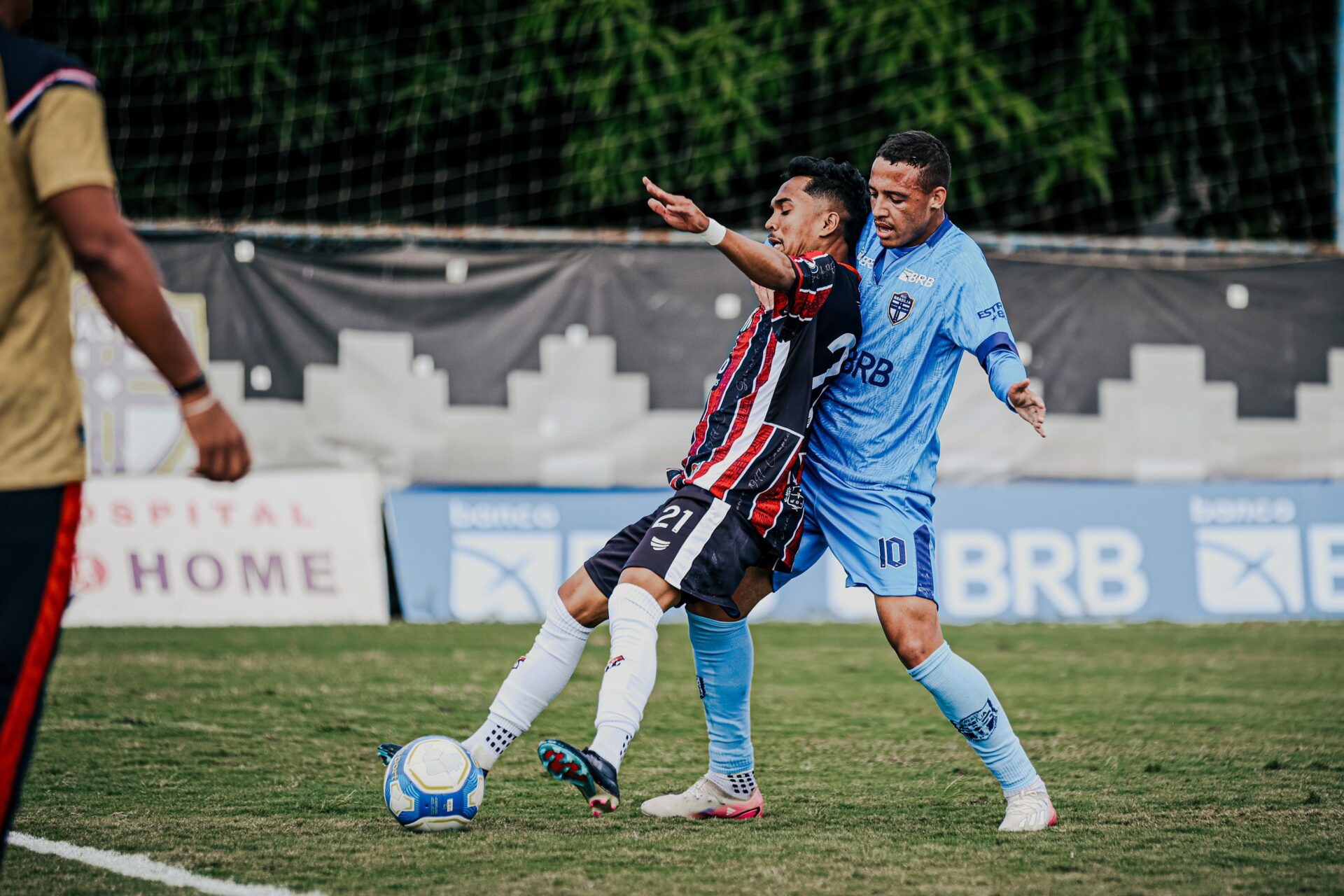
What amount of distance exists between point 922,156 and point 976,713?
1614 millimetres

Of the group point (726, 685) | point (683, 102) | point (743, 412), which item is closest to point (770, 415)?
point (743, 412)

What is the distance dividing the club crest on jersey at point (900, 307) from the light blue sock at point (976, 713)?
958 millimetres

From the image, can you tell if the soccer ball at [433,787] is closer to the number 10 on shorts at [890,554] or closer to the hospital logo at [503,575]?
the number 10 on shorts at [890,554]

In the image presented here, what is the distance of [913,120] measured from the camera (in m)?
13.2

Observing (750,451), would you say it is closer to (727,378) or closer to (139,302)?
(727,378)

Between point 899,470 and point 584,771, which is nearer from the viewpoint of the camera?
point 584,771

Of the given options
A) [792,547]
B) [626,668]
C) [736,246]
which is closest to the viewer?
[736,246]

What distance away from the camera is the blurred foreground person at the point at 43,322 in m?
2.72

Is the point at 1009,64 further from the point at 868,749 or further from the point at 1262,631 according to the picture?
the point at 868,749

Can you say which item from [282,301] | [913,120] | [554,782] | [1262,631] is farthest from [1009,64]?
[554,782]

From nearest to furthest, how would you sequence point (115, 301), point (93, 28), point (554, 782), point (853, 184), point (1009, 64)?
1. point (115, 301)
2. point (853, 184)
3. point (554, 782)
4. point (93, 28)
5. point (1009, 64)

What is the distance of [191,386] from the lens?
2900 millimetres

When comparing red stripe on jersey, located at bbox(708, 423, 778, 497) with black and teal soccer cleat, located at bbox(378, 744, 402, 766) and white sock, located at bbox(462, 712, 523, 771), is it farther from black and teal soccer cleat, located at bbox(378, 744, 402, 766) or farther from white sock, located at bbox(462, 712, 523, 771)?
black and teal soccer cleat, located at bbox(378, 744, 402, 766)

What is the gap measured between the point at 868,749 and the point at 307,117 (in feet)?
30.6
